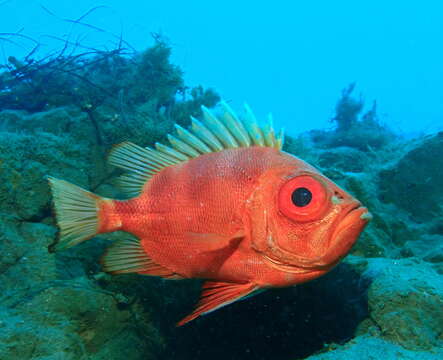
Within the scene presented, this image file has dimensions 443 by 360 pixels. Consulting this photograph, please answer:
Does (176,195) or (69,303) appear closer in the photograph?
(176,195)

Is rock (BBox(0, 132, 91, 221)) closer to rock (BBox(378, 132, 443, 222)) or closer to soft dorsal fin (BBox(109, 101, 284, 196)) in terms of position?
soft dorsal fin (BBox(109, 101, 284, 196))

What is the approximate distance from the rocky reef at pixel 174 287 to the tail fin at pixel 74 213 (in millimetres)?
754

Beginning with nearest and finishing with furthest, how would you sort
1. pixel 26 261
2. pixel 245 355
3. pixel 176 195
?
pixel 176 195, pixel 26 261, pixel 245 355

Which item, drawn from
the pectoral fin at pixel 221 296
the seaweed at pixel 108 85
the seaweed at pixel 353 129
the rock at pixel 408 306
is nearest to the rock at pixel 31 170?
the seaweed at pixel 108 85

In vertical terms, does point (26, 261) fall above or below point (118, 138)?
below

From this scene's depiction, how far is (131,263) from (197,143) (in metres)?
1.00

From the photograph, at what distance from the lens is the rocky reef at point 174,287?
229 cm

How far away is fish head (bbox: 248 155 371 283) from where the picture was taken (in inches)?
68.7

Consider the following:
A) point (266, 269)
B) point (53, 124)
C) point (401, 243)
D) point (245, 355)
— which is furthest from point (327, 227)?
point (53, 124)

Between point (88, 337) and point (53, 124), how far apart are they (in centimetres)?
343

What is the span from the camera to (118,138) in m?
4.67

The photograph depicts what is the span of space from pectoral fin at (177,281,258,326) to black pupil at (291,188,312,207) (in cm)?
59

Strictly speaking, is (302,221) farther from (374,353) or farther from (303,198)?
(374,353)

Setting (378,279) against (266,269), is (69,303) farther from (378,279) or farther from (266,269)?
(378,279)
